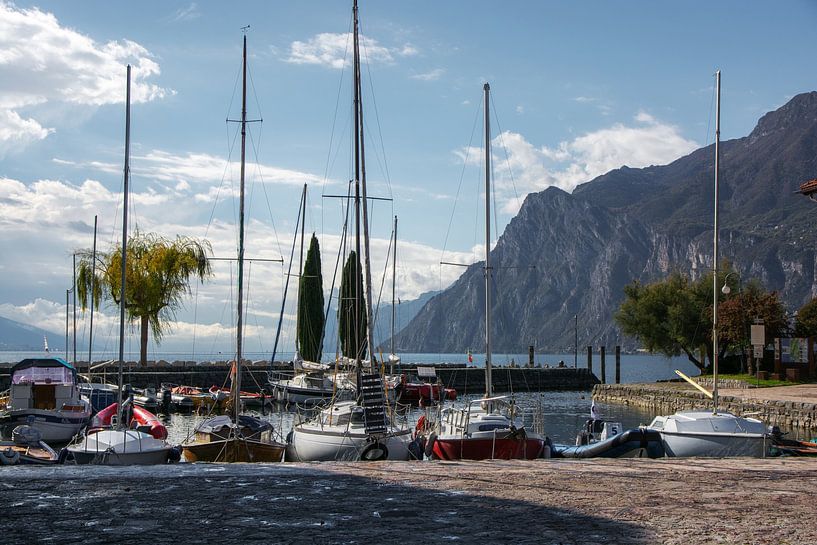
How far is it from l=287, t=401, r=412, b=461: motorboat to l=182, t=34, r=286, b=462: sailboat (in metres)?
0.58

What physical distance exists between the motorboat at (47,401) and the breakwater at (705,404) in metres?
22.2

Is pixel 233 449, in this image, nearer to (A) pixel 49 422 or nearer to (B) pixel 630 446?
(B) pixel 630 446

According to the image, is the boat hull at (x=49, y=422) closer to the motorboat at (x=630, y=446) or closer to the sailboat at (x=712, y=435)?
the motorboat at (x=630, y=446)

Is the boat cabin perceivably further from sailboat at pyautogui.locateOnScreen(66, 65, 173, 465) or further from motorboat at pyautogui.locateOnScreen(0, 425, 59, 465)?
sailboat at pyautogui.locateOnScreen(66, 65, 173, 465)

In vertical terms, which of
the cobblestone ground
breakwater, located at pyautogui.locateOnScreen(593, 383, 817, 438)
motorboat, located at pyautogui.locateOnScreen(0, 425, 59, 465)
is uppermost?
the cobblestone ground

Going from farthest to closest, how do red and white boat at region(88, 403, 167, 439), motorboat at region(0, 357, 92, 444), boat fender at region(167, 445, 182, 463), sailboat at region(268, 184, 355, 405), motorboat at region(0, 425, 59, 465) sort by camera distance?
1. sailboat at region(268, 184, 355, 405)
2. motorboat at region(0, 357, 92, 444)
3. red and white boat at region(88, 403, 167, 439)
4. boat fender at region(167, 445, 182, 463)
5. motorboat at region(0, 425, 59, 465)

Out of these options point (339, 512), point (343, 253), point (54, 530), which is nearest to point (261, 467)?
point (339, 512)

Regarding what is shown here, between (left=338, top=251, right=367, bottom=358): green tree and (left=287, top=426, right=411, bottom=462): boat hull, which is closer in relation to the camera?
(left=287, top=426, right=411, bottom=462): boat hull

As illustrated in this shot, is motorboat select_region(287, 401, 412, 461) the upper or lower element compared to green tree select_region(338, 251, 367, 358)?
lower

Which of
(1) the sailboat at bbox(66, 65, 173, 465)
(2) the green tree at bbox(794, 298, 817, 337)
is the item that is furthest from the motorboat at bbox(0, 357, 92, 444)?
(2) the green tree at bbox(794, 298, 817, 337)

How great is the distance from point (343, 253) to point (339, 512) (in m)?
29.6

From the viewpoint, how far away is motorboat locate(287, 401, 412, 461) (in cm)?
1911

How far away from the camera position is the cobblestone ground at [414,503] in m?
7.56

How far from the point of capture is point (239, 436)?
20406 millimetres
